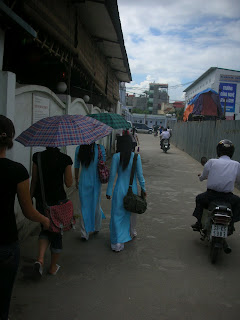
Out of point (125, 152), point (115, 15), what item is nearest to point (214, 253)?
point (125, 152)

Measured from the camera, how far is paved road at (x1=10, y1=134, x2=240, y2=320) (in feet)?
9.42

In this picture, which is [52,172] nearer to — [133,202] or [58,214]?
[58,214]

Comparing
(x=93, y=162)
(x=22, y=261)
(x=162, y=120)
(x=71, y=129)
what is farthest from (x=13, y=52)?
(x=162, y=120)

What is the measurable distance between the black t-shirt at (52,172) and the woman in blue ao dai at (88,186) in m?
1.15

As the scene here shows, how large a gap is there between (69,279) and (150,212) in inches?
123

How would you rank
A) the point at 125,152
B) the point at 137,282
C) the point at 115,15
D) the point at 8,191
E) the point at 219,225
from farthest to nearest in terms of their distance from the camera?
the point at 115,15 < the point at 125,152 < the point at 219,225 < the point at 137,282 < the point at 8,191

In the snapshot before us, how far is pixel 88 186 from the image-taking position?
443 centimetres

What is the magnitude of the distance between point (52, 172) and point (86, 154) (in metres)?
1.23

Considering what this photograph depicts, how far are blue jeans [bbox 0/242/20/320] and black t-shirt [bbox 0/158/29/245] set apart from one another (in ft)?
0.19

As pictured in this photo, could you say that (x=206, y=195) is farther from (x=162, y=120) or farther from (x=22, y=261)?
(x=162, y=120)

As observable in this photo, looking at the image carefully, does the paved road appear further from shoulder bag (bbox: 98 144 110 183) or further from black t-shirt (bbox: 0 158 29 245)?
black t-shirt (bbox: 0 158 29 245)

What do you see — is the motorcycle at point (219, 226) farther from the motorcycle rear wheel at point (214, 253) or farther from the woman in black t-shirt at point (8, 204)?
the woman in black t-shirt at point (8, 204)

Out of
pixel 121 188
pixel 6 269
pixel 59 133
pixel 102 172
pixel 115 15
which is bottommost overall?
pixel 6 269

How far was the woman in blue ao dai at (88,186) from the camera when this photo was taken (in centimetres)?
438
